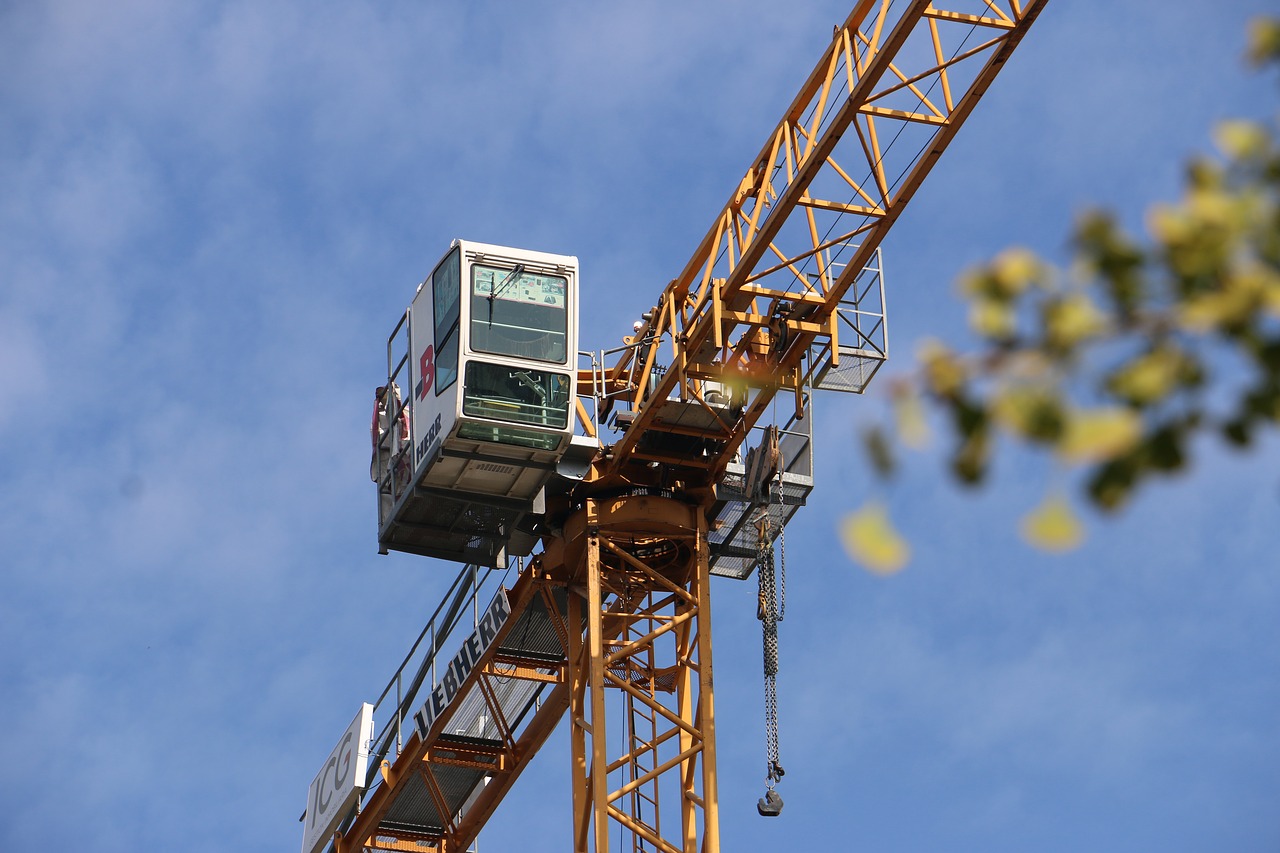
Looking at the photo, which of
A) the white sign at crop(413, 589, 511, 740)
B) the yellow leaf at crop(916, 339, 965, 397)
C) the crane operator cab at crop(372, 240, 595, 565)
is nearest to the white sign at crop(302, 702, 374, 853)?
the white sign at crop(413, 589, 511, 740)

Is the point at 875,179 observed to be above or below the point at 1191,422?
above

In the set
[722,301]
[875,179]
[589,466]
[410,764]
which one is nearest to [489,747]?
[410,764]

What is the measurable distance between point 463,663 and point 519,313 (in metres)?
8.46

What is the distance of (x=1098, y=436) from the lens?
4.72m

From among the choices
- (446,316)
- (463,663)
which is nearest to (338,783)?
(463,663)

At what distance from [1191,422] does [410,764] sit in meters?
37.9

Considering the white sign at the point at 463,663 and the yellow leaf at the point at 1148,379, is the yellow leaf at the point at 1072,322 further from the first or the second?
the white sign at the point at 463,663

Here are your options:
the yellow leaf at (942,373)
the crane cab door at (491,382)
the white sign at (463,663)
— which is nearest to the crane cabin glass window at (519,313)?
the crane cab door at (491,382)

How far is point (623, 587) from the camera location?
37.9m

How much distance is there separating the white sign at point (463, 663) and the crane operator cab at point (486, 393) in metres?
2.60

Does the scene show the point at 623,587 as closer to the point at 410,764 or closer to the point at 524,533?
the point at 524,533

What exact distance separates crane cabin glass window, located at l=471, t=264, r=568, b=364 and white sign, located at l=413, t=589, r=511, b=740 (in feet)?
20.6

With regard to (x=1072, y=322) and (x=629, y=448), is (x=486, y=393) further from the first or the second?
(x=1072, y=322)

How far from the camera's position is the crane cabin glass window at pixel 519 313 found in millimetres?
34188
